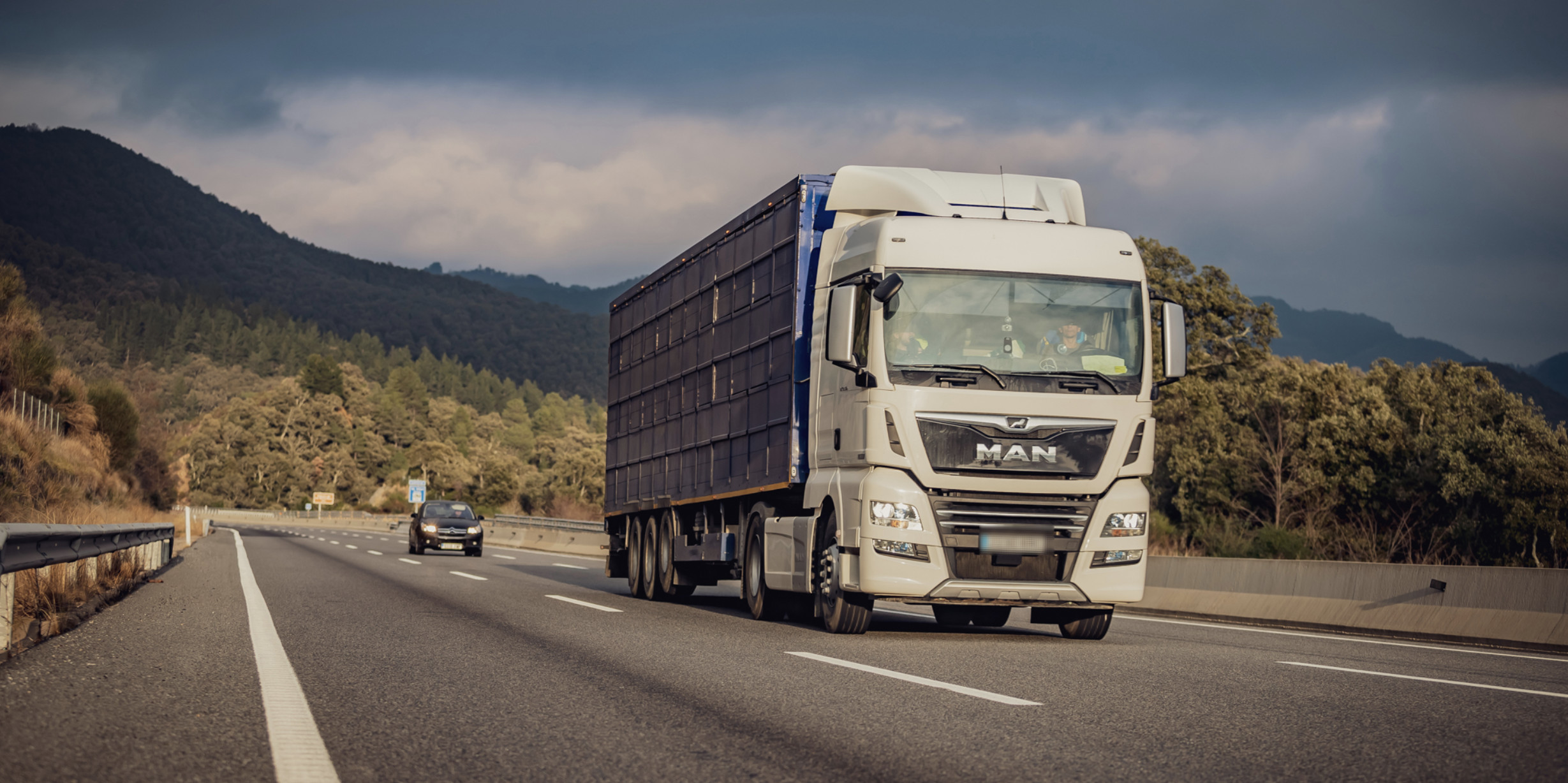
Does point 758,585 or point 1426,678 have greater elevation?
point 758,585

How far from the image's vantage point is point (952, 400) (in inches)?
429

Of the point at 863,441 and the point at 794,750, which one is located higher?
the point at 863,441

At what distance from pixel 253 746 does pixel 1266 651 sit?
7.93 m

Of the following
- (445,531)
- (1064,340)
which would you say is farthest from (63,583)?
(445,531)

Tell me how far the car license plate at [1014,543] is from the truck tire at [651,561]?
22.9 feet

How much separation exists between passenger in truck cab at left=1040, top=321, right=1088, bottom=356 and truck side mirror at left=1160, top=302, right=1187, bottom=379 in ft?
2.16

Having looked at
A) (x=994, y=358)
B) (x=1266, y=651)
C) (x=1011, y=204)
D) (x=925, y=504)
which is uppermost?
(x=1011, y=204)

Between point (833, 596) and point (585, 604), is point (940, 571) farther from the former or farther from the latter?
point (585, 604)

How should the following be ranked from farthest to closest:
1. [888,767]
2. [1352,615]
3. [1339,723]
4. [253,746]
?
[1352,615]
[1339,723]
[253,746]
[888,767]

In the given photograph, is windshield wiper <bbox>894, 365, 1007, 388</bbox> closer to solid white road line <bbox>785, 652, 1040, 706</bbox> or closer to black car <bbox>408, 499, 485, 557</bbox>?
solid white road line <bbox>785, 652, 1040, 706</bbox>

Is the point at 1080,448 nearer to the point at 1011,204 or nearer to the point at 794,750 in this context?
the point at 1011,204

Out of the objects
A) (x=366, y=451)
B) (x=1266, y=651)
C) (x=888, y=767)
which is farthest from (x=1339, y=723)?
(x=366, y=451)

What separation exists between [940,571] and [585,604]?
583 cm

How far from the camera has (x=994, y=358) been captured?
11109 millimetres
